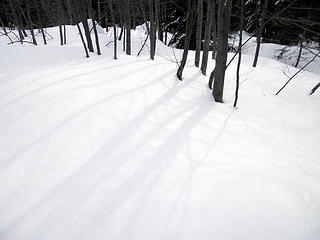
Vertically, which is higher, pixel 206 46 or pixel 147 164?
pixel 206 46

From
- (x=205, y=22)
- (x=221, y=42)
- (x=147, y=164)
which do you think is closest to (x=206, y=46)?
(x=221, y=42)

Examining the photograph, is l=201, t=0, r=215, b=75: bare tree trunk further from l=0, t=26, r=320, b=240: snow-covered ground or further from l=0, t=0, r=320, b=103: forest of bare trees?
l=0, t=26, r=320, b=240: snow-covered ground

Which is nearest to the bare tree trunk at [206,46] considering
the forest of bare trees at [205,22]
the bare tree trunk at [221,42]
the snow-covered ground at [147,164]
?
the forest of bare trees at [205,22]

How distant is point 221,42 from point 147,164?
11.2ft

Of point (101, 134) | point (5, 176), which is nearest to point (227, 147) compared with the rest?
point (101, 134)

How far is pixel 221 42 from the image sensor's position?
187 inches

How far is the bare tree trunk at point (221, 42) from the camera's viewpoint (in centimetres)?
452

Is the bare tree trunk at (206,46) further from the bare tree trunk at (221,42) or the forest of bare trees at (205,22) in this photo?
the bare tree trunk at (221,42)

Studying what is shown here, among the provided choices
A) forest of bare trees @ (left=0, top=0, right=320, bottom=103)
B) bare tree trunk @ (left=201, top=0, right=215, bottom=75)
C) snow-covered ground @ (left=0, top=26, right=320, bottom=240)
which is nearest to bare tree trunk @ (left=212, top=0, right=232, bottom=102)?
forest of bare trees @ (left=0, top=0, right=320, bottom=103)

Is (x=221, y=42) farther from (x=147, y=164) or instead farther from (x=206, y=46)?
(x=147, y=164)

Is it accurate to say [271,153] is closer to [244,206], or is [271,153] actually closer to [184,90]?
[244,206]

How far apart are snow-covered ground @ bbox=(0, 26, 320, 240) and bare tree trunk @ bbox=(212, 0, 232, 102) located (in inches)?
15.2

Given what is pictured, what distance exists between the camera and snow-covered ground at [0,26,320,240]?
209 centimetres

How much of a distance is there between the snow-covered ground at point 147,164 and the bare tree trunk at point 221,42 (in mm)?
385
